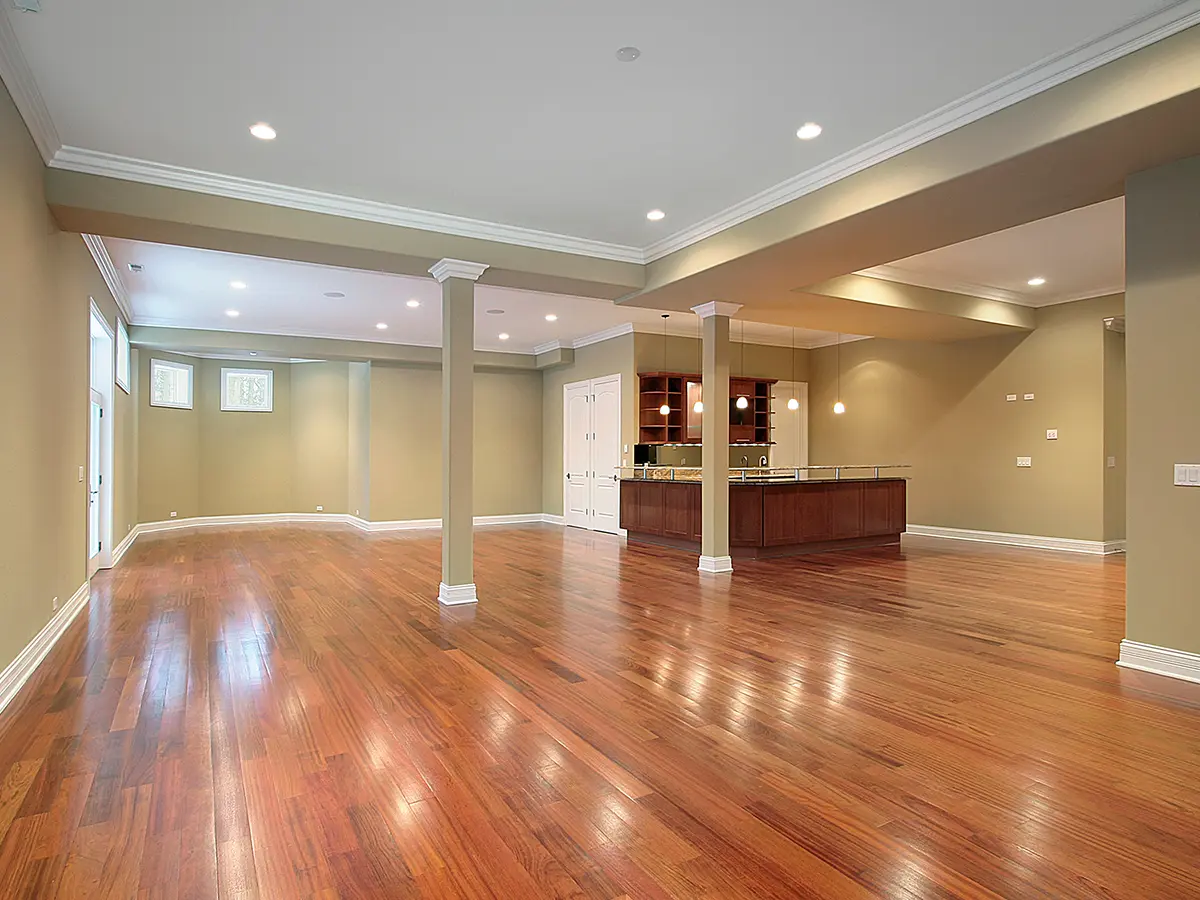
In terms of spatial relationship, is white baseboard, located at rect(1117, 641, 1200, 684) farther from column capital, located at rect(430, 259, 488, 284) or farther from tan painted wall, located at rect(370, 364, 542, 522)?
tan painted wall, located at rect(370, 364, 542, 522)

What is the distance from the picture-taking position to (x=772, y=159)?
14.2 ft

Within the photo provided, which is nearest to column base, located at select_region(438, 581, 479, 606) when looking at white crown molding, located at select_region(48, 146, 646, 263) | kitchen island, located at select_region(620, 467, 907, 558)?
white crown molding, located at select_region(48, 146, 646, 263)

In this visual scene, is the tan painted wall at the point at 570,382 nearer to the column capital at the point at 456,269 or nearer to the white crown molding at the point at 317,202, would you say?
the white crown molding at the point at 317,202

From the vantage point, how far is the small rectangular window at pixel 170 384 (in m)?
10.6

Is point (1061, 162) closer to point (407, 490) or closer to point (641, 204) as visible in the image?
point (641, 204)

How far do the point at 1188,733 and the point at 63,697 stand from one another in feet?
17.1

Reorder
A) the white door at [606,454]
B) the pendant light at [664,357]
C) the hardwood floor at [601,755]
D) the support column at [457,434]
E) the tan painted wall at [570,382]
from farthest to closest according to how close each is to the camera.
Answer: the white door at [606,454] → the tan painted wall at [570,382] → the pendant light at [664,357] → the support column at [457,434] → the hardwood floor at [601,755]

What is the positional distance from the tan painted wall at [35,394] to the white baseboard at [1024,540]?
979 cm

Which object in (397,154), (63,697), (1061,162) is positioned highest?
(397,154)

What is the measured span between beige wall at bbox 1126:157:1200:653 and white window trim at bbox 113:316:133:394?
918 cm

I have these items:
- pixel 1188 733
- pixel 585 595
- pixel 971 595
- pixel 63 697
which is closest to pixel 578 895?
pixel 1188 733

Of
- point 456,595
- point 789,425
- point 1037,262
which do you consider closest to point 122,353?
point 456,595

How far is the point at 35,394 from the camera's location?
4.00 metres

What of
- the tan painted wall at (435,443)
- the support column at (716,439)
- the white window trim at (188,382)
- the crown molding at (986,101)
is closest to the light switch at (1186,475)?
the crown molding at (986,101)
